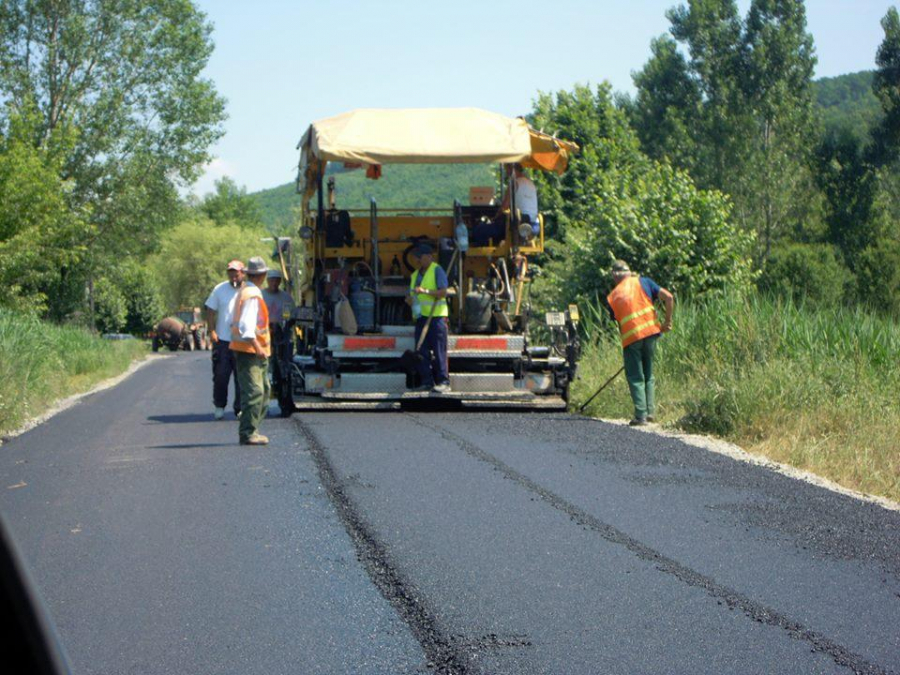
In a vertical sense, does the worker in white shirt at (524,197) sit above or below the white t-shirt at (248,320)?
above

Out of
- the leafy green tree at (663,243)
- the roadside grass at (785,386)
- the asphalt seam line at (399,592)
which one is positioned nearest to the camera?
the asphalt seam line at (399,592)

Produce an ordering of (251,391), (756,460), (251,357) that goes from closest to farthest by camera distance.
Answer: (756,460) → (251,391) → (251,357)

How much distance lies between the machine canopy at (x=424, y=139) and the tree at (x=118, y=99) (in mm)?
24625

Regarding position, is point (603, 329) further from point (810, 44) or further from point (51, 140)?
point (810, 44)

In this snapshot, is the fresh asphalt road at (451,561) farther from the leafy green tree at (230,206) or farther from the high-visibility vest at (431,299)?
the leafy green tree at (230,206)

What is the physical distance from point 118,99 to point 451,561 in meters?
35.7

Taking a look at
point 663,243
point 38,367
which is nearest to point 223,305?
point 38,367

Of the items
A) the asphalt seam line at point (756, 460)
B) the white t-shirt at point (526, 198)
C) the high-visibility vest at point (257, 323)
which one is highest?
the white t-shirt at point (526, 198)

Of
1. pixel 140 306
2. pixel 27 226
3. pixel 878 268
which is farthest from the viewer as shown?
pixel 140 306

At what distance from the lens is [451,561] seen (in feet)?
19.1

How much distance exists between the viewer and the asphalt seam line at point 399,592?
170 inches

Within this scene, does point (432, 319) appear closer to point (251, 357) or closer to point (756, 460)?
point (251, 357)

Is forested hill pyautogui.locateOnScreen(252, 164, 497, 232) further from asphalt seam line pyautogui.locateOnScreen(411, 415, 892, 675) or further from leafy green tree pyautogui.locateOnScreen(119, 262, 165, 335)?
leafy green tree pyautogui.locateOnScreen(119, 262, 165, 335)

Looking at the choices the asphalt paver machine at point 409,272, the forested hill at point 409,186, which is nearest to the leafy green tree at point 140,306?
the forested hill at point 409,186
